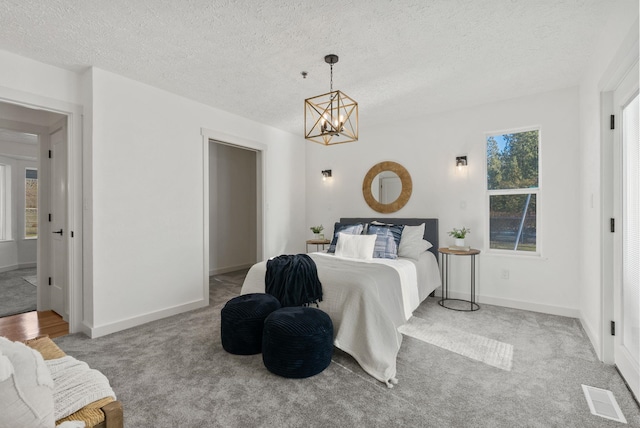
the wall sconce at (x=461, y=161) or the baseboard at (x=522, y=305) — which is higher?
the wall sconce at (x=461, y=161)

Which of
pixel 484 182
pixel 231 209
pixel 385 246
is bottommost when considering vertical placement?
pixel 385 246

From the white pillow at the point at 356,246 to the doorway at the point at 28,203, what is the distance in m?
3.12

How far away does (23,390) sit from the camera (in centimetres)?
90

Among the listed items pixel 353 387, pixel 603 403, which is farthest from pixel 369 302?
pixel 603 403

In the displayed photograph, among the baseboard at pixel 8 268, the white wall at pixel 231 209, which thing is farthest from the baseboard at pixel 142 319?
the baseboard at pixel 8 268

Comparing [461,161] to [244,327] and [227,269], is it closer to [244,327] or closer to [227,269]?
[244,327]

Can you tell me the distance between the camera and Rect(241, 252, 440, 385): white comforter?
2349 mm

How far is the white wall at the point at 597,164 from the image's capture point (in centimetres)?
206

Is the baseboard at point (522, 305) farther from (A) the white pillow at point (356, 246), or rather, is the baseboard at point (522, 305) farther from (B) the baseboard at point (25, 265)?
(B) the baseboard at point (25, 265)

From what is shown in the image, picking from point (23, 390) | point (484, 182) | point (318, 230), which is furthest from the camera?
point (318, 230)

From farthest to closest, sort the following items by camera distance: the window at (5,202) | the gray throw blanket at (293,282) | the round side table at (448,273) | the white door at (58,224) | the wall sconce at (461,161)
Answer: the window at (5,202) → the wall sconce at (461,161) → the round side table at (448,273) → the white door at (58,224) → the gray throw blanket at (293,282)

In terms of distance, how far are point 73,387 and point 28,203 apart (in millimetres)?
7408

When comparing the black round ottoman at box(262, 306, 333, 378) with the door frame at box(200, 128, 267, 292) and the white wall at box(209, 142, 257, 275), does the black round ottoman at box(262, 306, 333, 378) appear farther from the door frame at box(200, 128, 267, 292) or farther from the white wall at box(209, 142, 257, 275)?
the white wall at box(209, 142, 257, 275)

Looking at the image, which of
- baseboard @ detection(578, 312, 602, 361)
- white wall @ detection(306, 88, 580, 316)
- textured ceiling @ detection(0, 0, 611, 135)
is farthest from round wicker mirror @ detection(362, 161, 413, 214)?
baseboard @ detection(578, 312, 602, 361)
